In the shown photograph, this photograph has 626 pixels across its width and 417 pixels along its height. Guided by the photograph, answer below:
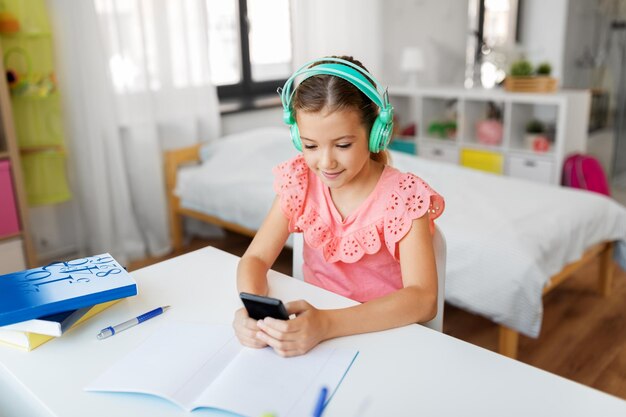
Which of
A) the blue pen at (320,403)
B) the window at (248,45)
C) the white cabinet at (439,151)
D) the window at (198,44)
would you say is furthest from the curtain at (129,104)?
the blue pen at (320,403)

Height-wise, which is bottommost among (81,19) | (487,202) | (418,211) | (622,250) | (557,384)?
(622,250)

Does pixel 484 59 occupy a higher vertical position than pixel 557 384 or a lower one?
higher

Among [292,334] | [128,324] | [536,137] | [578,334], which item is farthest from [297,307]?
[536,137]

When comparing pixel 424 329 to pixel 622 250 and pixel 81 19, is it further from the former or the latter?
pixel 81 19

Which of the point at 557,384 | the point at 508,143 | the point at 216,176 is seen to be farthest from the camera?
→ the point at 508,143

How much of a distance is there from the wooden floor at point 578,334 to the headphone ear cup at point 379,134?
4.32 ft

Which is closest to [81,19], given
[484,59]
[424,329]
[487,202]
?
[487,202]

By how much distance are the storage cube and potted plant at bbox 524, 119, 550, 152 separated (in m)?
0.18

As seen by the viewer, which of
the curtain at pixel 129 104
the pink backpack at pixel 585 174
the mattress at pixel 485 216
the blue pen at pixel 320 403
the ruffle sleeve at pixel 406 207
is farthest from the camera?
the pink backpack at pixel 585 174

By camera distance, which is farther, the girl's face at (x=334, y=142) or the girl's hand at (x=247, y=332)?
the girl's face at (x=334, y=142)

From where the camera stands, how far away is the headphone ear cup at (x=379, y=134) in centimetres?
110

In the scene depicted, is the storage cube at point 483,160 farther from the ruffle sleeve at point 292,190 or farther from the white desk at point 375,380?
the white desk at point 375,380

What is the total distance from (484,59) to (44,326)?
4.18 m

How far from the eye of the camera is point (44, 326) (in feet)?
3.14
